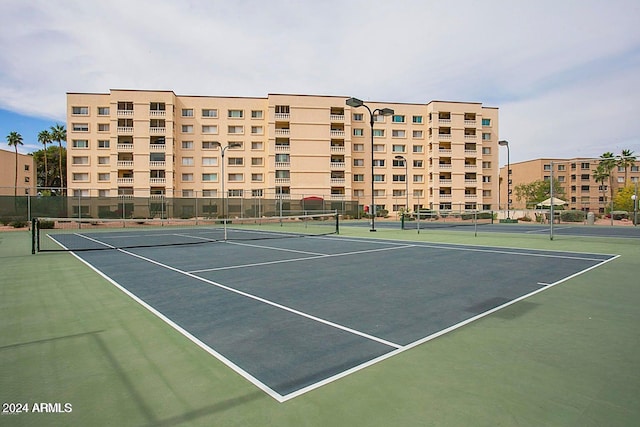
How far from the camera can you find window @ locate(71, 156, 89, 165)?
179ft

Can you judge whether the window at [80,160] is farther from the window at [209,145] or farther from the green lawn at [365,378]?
the green lawn at [365,378]

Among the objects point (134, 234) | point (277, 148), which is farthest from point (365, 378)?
point (277, 148)

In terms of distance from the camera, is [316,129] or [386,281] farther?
[316,129]

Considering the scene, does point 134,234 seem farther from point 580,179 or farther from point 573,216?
point 580,179

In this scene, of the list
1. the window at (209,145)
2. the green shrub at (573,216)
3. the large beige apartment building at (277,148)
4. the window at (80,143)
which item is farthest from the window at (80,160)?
the green shrub at (573,216)

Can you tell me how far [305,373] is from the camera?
352cm

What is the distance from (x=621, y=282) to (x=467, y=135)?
61.3 metres

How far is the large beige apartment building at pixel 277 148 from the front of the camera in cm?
5428

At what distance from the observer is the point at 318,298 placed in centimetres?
648

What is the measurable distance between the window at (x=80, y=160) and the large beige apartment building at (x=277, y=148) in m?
0.13

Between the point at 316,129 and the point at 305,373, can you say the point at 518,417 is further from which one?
the point at 316,129

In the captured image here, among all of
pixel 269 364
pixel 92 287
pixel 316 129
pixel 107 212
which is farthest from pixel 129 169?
pixel 269 364

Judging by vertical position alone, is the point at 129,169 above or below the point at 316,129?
below

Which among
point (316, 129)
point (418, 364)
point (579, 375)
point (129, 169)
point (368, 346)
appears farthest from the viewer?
point (316, 129)
